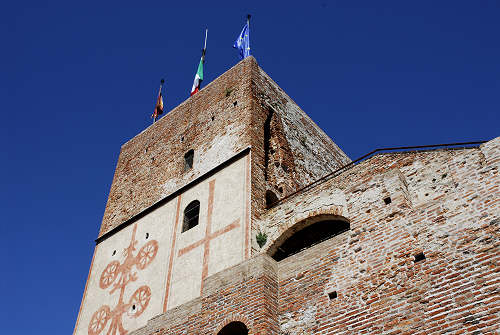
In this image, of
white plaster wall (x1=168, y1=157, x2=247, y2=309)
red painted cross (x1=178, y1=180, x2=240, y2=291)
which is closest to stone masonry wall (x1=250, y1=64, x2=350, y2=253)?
white plaster wall (x1=168, y1=157, x2=247, y2=309)

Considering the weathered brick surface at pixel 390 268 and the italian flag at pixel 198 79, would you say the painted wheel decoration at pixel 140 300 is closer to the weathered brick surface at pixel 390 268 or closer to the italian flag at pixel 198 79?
the weathered brick surface at pixel 390 268

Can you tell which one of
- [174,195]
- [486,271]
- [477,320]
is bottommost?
[477,320]

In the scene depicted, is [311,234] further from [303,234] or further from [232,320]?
[232,320]

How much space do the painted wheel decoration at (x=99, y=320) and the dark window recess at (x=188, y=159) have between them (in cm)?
421

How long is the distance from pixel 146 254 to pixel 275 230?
3.94 metres

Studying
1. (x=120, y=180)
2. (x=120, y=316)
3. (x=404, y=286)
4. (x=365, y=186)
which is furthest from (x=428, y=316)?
(x=120, y=180)

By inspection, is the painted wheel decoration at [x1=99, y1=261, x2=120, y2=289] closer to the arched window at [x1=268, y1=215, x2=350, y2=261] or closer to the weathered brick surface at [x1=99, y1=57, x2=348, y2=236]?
the weathered brick surface at [x1=99, y1=57, x2=348, y2=236]

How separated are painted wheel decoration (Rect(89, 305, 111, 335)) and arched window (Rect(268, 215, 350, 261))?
4.93 m

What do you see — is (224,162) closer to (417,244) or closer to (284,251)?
(284,251)

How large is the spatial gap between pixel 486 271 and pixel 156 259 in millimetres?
8016

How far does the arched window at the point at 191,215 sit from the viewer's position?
1291 cm

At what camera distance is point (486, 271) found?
6.99 m

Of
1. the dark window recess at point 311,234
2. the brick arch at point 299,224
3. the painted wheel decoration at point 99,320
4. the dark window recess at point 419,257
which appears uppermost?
the dark window recess at point 311,234

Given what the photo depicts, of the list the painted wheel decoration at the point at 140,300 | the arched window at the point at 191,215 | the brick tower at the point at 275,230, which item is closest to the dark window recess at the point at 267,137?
the brick tower at the point at 275,230
